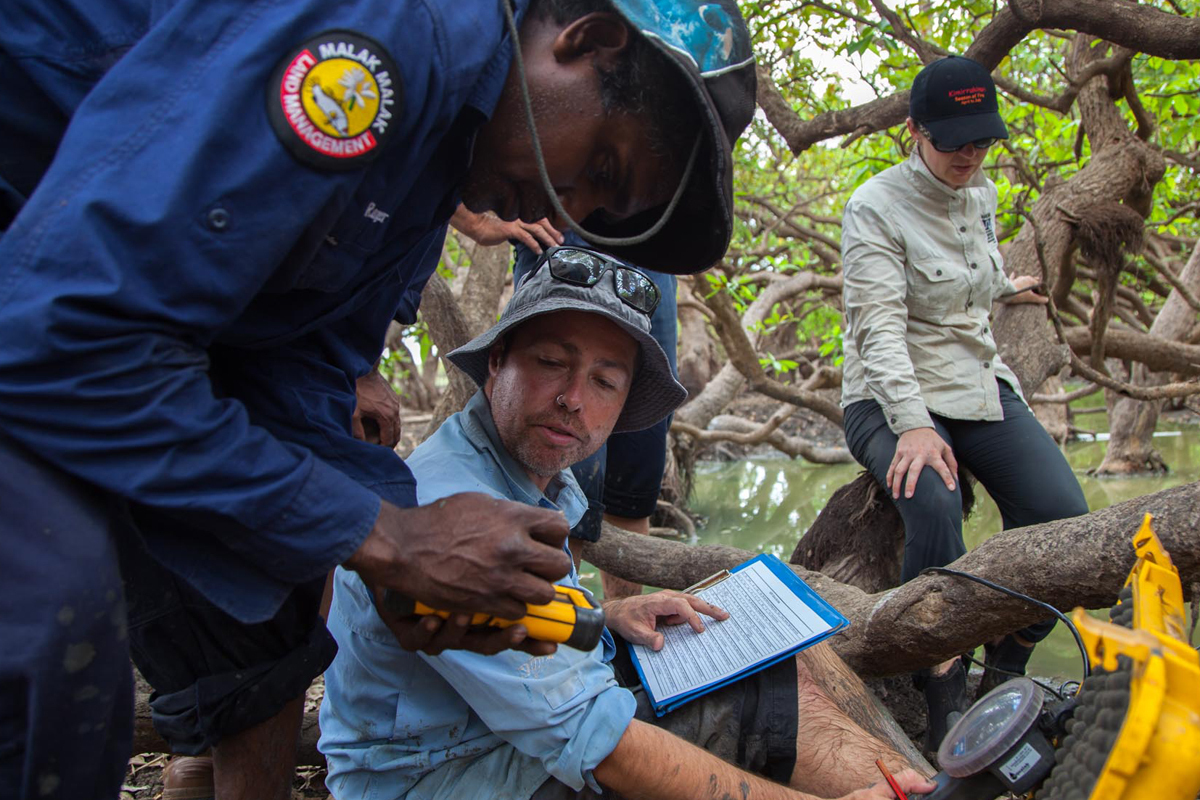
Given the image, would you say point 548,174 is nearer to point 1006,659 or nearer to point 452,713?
point 452,713

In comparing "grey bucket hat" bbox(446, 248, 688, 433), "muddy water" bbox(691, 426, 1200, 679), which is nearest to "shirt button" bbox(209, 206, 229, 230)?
"grey bucket hat" bbox(446, 248, 688, 433)

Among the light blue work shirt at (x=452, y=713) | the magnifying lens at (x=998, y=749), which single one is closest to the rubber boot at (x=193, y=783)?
the light blue work shirt at (x=452, y=713)

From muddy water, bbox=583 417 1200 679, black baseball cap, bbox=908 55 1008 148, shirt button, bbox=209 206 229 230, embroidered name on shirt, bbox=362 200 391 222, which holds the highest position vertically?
black baseball cap, bbox=908 55 1008 148

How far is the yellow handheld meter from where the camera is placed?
1268mm

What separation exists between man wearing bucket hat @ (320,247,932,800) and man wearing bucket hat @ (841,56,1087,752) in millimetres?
960

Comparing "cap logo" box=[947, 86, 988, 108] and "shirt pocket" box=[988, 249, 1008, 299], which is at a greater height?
"cap logo" box=[947, 86, 988, 108]

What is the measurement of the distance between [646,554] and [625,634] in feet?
4.01

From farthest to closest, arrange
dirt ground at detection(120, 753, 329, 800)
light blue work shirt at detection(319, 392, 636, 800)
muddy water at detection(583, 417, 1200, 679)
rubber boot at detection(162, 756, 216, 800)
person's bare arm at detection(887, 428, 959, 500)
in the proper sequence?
muddy water at detection(583, 417, 1200, 679)
person's bare arm at detection(887, 428, 959, 500)
dirt ground at detection(120, 753, 329, 800)
rubber boot at detection(162, 756, 216, 800)
light blue work shirt at detection(319, 392, 636, 800)

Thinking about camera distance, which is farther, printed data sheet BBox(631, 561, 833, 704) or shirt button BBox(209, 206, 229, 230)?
printed data sheet BBox(631, 561, 833, 704)

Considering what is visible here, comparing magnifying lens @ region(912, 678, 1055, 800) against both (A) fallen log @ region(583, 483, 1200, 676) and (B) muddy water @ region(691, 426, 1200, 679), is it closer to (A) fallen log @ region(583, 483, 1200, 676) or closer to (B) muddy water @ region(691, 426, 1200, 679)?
(A) fallen log @ region(583, 483, 1200, 676)

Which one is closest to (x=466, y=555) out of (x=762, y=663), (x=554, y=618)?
(x=554, y=618)

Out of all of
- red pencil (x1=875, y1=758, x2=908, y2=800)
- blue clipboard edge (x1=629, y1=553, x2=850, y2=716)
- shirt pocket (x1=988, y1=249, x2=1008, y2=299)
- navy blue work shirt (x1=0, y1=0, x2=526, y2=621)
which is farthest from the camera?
shirt pocket (x1=988, y1=249, x2=1008, y2=299)

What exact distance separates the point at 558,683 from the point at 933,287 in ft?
7.27

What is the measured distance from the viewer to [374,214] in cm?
123
